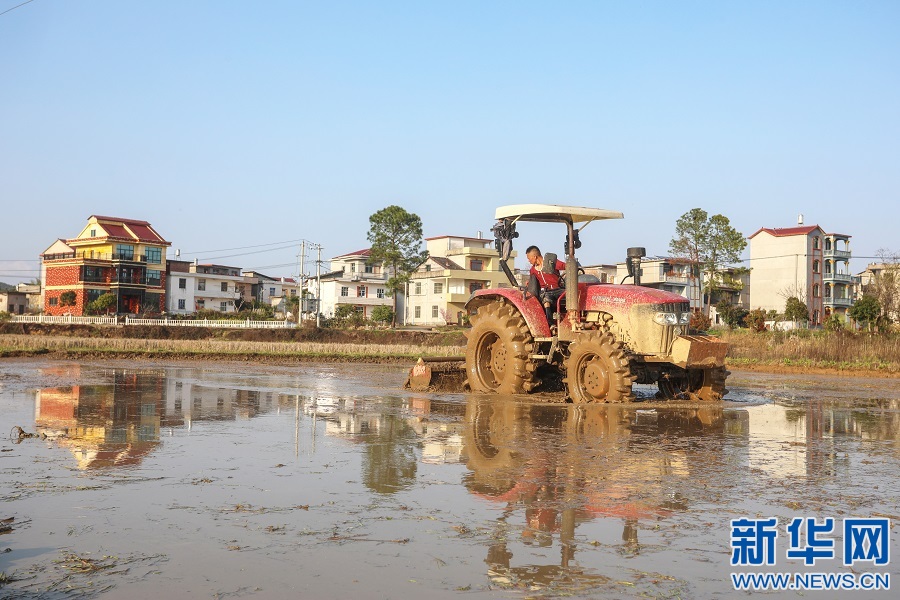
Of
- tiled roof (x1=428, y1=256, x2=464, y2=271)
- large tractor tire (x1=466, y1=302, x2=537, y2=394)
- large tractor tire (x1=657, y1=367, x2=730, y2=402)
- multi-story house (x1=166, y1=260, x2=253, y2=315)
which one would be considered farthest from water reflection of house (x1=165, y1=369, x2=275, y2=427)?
multi-story house (x1=166, y1=260, x2=253, y2=315)

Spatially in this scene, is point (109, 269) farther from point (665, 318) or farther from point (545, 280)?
point (665, 318)

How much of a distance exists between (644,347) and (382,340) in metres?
31.2

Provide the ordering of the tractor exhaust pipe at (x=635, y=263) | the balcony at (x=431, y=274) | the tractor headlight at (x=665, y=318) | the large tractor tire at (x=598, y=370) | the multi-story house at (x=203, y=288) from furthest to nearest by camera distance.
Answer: the multi-story house at (x=203, y=288), the balcony at (x=431, y=274), the tractor exhaust pipe at (x=635, y=263), the tractor headlight at (x=665, y=318), the large tractor tire at (x=598, y=370)

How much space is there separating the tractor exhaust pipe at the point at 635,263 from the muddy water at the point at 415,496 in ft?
8.35

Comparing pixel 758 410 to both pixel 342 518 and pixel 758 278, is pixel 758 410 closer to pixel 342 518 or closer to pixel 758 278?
pixel 342 518

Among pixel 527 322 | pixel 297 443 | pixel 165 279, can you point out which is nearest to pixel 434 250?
pixel 165 279

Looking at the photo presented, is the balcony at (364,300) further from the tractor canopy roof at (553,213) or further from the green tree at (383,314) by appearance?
the tractor canopy roof at (553,213)

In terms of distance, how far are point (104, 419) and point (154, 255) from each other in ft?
235

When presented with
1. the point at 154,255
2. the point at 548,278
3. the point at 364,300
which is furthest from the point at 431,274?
the point at 548,278

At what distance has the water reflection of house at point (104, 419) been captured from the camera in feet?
23.4

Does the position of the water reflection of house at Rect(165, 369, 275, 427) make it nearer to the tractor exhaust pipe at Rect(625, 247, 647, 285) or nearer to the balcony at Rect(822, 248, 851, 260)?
the tractor exhaust pipe at Rect(625, 247, 647, 285)

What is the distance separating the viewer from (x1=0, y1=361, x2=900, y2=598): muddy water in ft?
12.7

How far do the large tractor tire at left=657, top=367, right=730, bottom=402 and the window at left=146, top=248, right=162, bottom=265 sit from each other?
71.3 m

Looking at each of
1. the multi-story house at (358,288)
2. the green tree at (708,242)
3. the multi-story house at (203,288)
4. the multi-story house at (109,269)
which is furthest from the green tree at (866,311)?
the multi-story house at (203,288)
